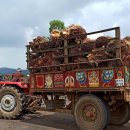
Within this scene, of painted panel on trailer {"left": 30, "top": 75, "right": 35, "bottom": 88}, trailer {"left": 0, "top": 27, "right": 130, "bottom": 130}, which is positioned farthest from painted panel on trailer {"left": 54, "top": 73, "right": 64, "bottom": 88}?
painted panel on trailer {"left": 30, "top": 75, "right": 35, "bottom": 88}

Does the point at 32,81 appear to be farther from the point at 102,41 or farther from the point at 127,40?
the point at 127,40

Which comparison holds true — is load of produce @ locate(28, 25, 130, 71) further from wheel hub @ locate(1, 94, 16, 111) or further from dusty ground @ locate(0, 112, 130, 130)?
dusty ground @ locate(0, 112, 130, 130)

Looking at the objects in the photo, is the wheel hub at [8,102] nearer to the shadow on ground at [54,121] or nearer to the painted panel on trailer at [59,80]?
the shadow on ground at [54,121]

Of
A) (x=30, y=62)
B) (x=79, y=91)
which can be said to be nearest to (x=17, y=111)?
(x=30, y=62)

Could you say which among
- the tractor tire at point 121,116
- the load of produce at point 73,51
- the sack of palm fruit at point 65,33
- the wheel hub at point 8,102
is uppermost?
the sack of palm fruit at point 65,33

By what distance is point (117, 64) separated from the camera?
11008 millimetres

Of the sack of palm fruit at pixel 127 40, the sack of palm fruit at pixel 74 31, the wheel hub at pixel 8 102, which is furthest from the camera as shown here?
the wheel hub at pixel 8 102

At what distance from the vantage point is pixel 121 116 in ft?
42.0

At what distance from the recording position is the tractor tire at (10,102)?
13836 mm

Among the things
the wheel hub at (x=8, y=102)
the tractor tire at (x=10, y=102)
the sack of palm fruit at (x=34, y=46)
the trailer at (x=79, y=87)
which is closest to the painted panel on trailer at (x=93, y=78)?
the trailer at (x=79, y=87)

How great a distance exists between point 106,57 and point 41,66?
8.29ft

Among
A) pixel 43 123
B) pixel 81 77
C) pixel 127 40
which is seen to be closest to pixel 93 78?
pixel 81 77

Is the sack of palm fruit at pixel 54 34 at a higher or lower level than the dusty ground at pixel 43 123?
higher

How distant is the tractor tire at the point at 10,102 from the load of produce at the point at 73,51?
1353mm
